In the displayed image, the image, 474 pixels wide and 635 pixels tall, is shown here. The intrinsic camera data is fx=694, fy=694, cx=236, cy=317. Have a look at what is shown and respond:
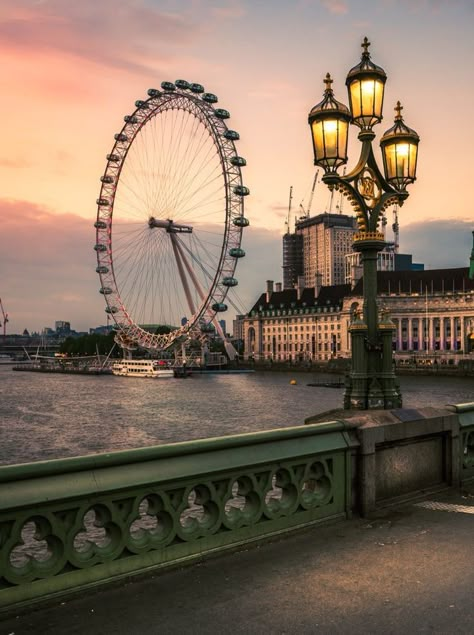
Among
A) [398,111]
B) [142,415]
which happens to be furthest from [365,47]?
[142,415]

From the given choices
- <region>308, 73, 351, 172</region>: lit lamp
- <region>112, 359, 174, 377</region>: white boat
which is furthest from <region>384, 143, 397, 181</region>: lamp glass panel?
<region>112, 359, 174, 377</region>: white boat

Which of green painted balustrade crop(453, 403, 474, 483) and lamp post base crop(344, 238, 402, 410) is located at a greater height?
lamp post base crop(344, 238, 402, 410)

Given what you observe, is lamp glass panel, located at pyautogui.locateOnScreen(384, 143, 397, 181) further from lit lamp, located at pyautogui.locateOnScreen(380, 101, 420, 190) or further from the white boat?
the white boat

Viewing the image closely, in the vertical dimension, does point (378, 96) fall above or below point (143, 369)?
above

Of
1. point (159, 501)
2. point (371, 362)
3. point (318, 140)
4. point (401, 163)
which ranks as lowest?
point (159, 501)

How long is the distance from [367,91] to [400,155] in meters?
1.21

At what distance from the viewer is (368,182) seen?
1076 cm

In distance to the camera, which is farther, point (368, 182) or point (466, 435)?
point (368, 182)

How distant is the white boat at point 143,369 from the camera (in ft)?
439

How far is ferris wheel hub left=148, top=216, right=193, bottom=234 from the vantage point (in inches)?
3617

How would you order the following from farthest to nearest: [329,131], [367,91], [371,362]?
[367,91] → [329,131] → [371,362]

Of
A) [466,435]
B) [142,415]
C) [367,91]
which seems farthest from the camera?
[142,415]

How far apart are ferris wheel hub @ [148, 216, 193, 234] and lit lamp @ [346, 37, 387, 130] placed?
8208 centimetres

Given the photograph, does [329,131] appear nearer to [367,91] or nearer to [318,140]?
[318,140]
